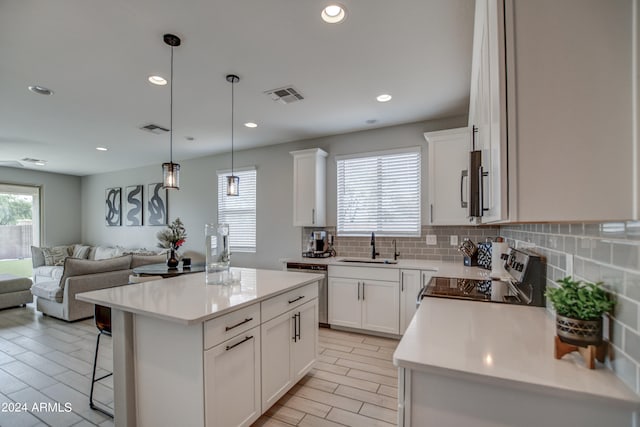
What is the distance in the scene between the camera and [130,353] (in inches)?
67.7

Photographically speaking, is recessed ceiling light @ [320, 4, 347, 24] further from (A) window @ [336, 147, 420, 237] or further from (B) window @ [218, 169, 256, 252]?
(B) window @ [218, 169, 256, 252]

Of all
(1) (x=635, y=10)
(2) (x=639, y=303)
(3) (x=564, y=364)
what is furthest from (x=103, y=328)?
(1) (x=635, y=10)

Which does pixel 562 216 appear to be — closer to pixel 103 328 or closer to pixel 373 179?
pixel 103 328

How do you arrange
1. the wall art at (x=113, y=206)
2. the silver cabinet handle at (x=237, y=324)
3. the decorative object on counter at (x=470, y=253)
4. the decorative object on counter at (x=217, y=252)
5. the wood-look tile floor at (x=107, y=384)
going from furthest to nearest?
1. the wall art at (x=113, y=206)
2. the decorative object on counter at (x=470, y=253)
3. the decorative object on counter at (x=217, y=252)
4. the wood-look tile floor at (x=107, y=384)
5. the silver cabinet handle at (x=237, y=324)

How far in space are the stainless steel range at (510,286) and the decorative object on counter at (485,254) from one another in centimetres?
90

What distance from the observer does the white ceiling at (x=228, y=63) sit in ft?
6.03

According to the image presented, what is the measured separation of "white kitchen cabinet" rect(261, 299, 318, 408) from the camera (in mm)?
1997

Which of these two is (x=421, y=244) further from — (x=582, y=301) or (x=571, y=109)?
(x=571, y=109)

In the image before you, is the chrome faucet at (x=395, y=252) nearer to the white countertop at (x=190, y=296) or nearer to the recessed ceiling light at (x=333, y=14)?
the white countertop at (x=190, y=296)

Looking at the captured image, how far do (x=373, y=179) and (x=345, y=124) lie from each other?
2.84 ft

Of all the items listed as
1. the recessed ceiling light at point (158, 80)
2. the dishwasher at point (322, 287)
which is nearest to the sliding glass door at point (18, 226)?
the recessed ceiling light at point (158, 80)

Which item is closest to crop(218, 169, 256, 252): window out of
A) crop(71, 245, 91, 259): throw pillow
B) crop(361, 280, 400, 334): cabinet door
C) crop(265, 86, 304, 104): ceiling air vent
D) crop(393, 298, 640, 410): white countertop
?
crop(265, 86, 304, 104): ceiling air vent

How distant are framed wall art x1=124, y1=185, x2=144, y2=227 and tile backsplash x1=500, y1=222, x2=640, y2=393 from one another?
24.5 ft

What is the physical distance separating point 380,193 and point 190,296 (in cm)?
291
